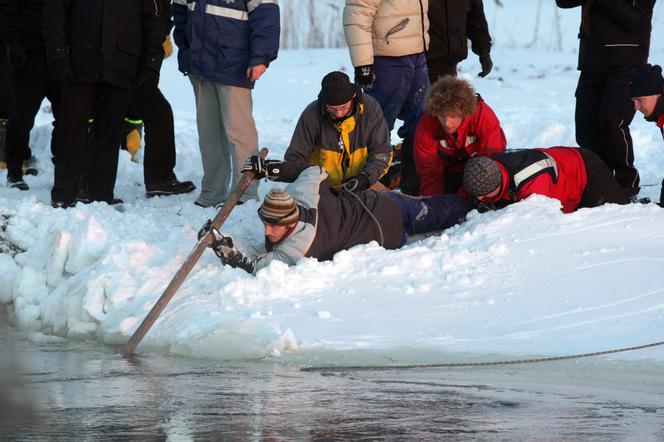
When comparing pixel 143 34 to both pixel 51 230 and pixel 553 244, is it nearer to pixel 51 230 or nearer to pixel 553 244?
pixel 51 230

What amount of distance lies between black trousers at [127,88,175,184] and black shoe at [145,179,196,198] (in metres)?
0.03

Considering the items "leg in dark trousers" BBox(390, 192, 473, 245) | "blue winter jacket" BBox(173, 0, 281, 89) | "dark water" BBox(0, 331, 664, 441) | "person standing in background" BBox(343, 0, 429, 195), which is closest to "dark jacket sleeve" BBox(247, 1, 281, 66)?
"blue winter jacket" BBox(173, 0, 281, 89)

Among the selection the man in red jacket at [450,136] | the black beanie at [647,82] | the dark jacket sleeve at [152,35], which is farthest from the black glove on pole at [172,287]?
the black beanie at [647,82]

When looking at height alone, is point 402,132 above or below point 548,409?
above

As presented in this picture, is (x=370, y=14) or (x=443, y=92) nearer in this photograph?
(x=443, y=92)

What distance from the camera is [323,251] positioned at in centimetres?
671

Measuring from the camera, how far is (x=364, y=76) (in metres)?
8.02

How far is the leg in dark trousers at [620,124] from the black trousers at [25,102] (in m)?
4.00

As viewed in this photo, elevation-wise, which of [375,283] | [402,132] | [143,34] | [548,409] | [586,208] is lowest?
[548,409]

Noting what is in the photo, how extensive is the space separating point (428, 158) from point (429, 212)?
21.0 inches

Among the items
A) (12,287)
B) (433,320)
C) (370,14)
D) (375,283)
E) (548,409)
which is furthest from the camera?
(370,14)

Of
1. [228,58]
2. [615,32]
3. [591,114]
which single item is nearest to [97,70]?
[228,58]

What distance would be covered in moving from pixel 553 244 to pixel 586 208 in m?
0.61

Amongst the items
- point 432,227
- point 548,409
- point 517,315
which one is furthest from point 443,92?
point 548,409
